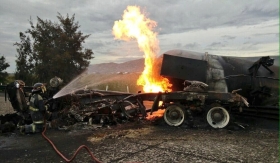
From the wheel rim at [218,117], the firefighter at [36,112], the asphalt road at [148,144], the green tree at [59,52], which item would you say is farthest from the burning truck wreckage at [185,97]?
the green tree at [59,52]

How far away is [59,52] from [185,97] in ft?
55.7

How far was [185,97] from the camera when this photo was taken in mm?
8312

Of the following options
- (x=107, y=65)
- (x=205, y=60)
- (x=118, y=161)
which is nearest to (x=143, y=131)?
(x=118, y=161)

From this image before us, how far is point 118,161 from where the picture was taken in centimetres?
490

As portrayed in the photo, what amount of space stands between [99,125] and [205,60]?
4.52 metres

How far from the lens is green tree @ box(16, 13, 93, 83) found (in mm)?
21750

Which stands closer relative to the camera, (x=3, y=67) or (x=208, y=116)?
(x=208, y=116)

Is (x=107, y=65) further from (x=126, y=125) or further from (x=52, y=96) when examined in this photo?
(x=126, y=125)

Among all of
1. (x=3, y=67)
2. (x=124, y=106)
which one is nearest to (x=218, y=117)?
(x=124, y=106)

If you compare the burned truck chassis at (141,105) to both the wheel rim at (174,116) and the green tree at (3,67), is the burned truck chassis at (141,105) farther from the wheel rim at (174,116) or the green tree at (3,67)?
the green tree at (3,67)

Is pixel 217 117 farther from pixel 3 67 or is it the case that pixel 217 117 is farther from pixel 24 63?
pixel 3 67

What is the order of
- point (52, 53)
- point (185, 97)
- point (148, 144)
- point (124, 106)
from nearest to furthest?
point (148, 144) < point (185, 97) < point (124, 106) < point (52, 53)

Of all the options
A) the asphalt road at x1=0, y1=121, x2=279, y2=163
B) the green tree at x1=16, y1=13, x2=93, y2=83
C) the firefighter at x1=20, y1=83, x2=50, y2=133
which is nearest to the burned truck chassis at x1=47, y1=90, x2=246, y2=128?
the asphalt road at x1=0, y1=121, x2=279, y2=163

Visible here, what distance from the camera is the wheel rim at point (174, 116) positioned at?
27.3ft
